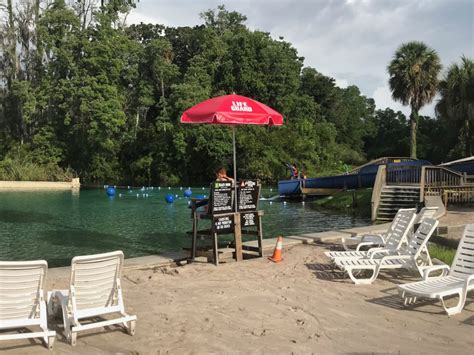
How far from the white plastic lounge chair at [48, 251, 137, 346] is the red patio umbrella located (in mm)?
3733

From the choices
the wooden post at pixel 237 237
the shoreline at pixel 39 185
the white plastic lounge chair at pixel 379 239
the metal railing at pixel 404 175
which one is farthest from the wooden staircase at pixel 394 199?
the shoreline at pixel 39 185

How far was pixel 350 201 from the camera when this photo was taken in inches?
939

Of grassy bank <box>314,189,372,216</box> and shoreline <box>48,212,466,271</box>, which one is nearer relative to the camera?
shoreline <box>48,212,466,271</box>

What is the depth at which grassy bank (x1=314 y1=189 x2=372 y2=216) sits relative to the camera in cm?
2248

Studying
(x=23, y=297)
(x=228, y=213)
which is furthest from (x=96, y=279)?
(x=228, y=213)

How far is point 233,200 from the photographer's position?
8.75 meters

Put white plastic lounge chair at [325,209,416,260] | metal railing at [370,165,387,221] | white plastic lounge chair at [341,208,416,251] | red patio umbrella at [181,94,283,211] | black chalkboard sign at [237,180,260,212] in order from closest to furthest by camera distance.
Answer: white plastic lounge chair at [325,209,416,260], red patio umbrella at [181,94,283,211], white plastic lounge chair at [341,208,416,251], black chalkboard sign at [237,180,260,212], metal railing at [370,165,387,221]

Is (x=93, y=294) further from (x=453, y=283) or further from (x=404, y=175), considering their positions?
(x=404, y=175)

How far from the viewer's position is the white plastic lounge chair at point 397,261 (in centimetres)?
696

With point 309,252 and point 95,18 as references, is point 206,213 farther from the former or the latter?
point 95,18

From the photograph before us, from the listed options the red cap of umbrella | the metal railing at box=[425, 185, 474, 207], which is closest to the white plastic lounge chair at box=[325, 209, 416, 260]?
the red cap of umbrella

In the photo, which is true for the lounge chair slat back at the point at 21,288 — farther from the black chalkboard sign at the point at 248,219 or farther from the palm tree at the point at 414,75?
the palm tree at the point at 414,75

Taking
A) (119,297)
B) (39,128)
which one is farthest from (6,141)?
(119,297)

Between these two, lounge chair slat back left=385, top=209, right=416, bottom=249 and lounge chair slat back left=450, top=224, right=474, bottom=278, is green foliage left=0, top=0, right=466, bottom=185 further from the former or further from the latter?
lounge chair slat back left=450, top=224, right=474, bottom=278
